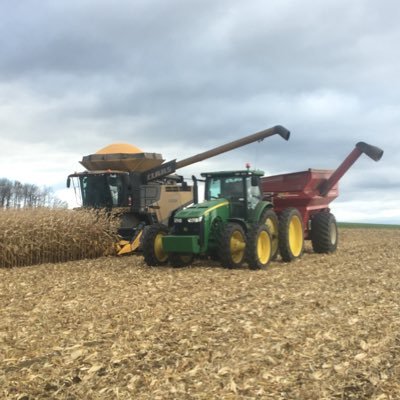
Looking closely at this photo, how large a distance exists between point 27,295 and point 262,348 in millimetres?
4854

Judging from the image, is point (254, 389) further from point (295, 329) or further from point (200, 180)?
point (200, 180)

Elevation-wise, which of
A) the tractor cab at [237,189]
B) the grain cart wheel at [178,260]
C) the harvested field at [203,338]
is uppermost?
the tractor cab at [237,189]

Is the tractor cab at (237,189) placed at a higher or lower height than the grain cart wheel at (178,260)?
higher

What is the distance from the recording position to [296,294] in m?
7.89

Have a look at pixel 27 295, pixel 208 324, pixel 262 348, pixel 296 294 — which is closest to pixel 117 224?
pixel 27 295

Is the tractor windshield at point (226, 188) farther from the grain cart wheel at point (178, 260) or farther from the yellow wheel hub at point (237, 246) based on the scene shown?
the grain cart wheel at point (178, 260)

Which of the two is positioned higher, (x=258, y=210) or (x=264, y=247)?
(x=258, y=210)

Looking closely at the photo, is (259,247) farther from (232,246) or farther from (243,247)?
(232,246)

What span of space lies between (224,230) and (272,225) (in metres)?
2.10

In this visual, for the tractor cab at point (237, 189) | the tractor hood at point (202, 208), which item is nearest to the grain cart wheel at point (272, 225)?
the tractor cab at point (237, 189)

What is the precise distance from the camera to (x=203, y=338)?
541 cm

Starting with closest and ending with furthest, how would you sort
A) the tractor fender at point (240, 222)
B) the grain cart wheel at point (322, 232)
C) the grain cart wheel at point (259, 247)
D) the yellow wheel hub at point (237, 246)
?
the grain cart wheel at point (259, 247)
the yellow wheel hub at point (237, 246)
the tractor fender at point (240, 222)
the grain cart wheel at point (322, 232)

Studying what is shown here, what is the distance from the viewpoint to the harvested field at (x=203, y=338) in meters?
4.21

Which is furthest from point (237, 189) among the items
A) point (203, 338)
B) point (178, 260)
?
point (203, 338)
